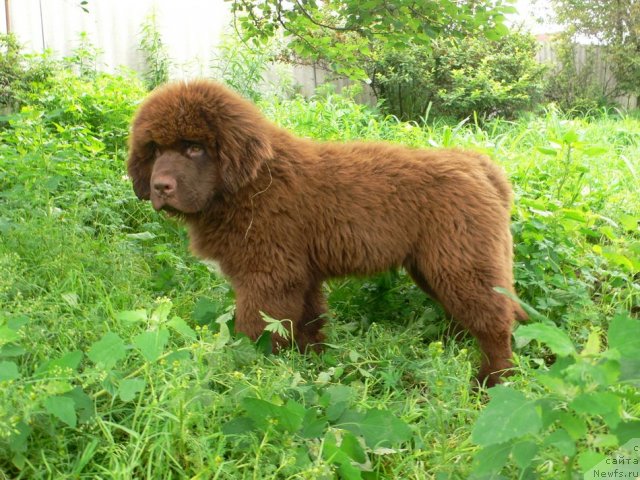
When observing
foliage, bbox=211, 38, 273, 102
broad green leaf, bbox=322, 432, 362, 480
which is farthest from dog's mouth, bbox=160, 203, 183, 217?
foliage, bbox=211, 38, 273, 102

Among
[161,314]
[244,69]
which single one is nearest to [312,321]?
[161,314]

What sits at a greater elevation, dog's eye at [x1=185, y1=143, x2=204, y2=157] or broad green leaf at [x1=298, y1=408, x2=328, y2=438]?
dog's eye at [x1=185, y1=143, x2=204, y2=157]

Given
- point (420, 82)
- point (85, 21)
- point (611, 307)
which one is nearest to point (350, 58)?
point (611, 307)

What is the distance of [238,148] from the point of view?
10.1 feet

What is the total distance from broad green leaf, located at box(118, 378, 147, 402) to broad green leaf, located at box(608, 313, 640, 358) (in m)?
1.43

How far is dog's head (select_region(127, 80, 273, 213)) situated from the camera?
303 cm

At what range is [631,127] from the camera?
29.9 feet

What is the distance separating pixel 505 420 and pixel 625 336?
1.21 feet

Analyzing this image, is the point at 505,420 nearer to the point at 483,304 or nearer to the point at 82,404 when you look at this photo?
the point at 82,404

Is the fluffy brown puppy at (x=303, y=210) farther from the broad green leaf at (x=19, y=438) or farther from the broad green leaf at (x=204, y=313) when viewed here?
the broad green leaf at (x=19, y=438)

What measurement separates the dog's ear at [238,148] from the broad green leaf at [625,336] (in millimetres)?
1971

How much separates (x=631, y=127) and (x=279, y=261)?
7.93 meters

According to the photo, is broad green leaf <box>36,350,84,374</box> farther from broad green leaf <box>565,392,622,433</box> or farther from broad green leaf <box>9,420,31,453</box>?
broad green leaf <box>565,392,622,433</box>

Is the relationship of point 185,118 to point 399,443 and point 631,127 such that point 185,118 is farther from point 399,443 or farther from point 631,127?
point 631,127
